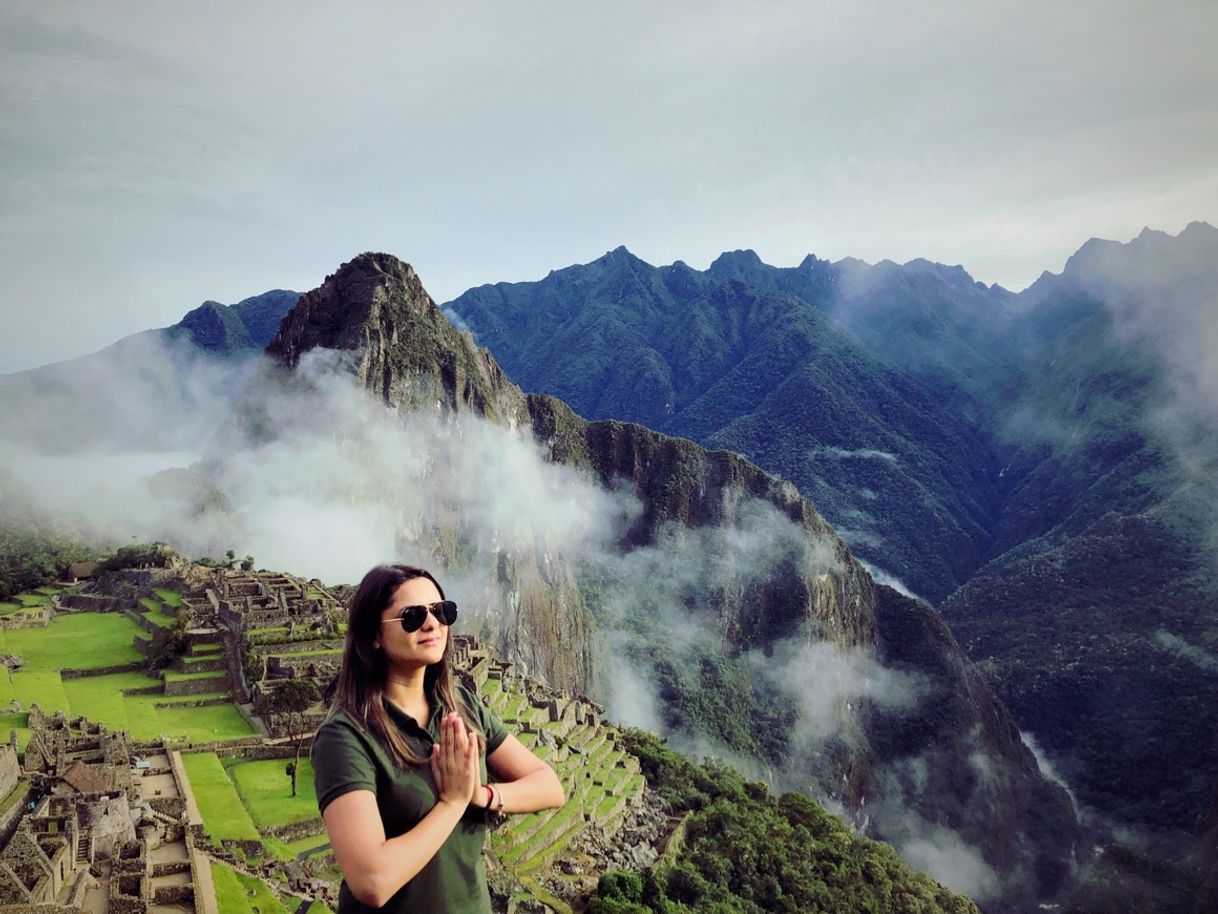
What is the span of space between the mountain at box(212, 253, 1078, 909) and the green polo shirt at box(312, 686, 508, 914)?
8762cm

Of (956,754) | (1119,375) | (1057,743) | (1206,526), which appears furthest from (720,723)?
(1119,375)

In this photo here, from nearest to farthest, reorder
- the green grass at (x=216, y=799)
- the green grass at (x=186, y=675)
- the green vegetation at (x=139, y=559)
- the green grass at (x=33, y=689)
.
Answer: the green grass at (x=216, y=799) < the green grass at (x=33, y=689) < the green grass at (x=186, y=675) < the green vegetation at (x=139, y=559)

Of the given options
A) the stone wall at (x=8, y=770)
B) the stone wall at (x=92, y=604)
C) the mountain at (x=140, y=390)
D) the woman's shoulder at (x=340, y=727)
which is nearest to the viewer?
the woman's shoulder at (x=340, y=727)

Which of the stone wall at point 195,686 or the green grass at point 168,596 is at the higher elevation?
the green grass at point 168,596

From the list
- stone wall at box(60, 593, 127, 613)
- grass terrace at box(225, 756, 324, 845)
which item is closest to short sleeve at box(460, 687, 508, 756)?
grass terrace at box(225, 756, 324, 845)

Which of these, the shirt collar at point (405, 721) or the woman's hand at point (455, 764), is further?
the shirt collar at point (405, 721)

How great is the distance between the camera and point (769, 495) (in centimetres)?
13338

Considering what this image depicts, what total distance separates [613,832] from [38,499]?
66803 millimetres

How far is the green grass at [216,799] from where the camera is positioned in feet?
69.9

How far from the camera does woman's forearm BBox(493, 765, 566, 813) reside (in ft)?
14.7

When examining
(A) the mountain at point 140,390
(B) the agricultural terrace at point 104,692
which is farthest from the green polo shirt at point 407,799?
(A) the mountain at point 140,390

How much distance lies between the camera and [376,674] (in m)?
4.54

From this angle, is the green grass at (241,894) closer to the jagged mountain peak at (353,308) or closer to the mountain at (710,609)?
the mountain at (710,609)

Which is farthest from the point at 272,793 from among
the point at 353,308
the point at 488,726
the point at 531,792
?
A: the point at 353,308
